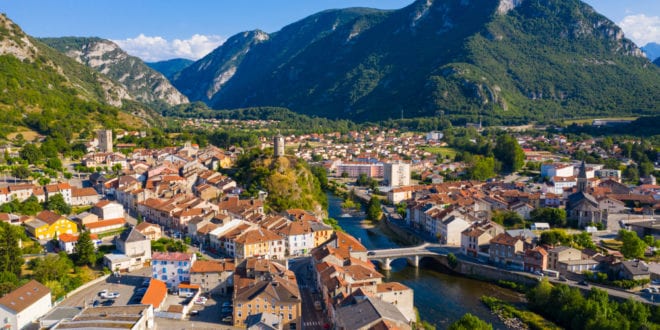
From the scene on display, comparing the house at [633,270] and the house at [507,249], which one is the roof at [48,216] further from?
the house at [633,270]

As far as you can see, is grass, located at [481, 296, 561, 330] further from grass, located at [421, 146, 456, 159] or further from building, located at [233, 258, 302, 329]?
grass, located at [421, 146, 456, 159]

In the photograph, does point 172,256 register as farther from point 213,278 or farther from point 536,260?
point 536,260

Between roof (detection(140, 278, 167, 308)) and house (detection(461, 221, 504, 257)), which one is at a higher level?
house (detection(461, 221, 504, 257))

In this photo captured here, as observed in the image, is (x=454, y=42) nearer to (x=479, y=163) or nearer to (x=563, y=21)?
(x=563, y=21)

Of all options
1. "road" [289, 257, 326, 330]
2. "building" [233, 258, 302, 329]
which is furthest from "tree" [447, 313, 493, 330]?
"building" [233, 258, 302, 329]

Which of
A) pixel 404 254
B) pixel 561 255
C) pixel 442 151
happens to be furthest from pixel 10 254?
pixel 442 151

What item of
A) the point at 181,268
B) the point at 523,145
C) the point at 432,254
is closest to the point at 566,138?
the point at 523,145
